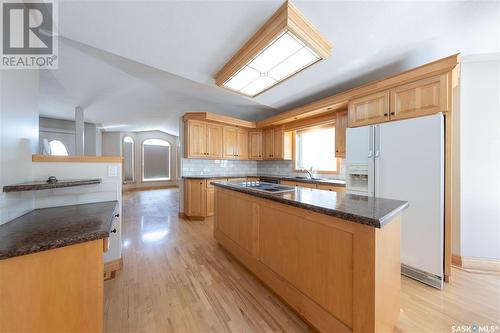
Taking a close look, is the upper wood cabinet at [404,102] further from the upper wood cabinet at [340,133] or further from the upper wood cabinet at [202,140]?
the upper wood cabinet at [202,140]

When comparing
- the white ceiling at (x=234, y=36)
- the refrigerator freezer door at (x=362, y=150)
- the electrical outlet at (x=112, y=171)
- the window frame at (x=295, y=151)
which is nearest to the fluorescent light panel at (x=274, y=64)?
the white ceiling at (x=234, y=36)

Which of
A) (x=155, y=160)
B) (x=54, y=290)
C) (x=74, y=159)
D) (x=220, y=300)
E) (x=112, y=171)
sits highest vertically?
(x=155, y=160)

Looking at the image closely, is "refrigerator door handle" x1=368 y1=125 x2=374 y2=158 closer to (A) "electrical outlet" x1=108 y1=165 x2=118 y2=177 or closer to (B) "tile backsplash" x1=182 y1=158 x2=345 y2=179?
(B) "tile backsplash" x1=182 y1=158 x2=345 y2=179

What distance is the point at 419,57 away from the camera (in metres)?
2.13

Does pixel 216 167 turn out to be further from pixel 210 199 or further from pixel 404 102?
pixel 404 102

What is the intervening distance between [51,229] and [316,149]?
403 centimetres

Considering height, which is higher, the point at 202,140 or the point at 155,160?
the point at 202,140

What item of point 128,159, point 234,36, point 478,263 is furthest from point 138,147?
point 478,263

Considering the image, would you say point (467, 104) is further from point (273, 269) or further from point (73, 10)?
point (73, 10)

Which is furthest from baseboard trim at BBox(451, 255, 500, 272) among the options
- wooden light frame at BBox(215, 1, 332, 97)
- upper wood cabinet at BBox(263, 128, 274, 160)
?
upper wood cabinet at BBox(263, 128, 274, 160)

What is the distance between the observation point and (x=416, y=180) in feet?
6.14

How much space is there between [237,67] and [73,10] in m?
1.46

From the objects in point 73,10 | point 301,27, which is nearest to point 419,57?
point 301,27

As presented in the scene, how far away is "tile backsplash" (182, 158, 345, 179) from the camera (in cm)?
436
